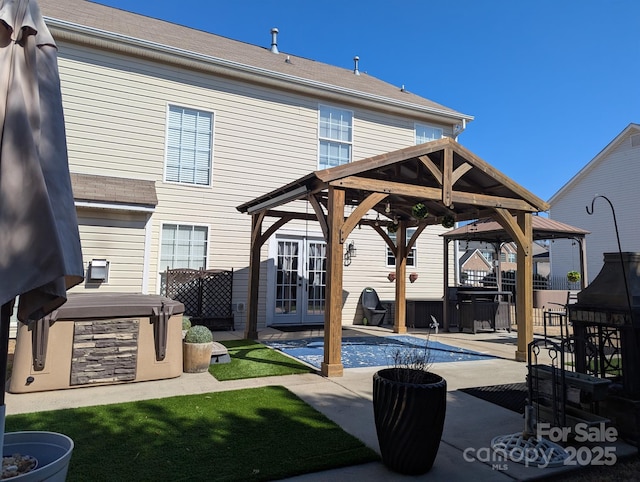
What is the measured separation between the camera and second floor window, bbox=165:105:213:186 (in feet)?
31.0

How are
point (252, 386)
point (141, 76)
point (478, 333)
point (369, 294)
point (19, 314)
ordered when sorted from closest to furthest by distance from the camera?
point (19, 314)
point (252, 386)
point (141, 76)
point (478, 333)
point (369, 294)

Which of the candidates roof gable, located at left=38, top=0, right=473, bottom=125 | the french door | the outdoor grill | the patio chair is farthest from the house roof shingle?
the outdoor grill

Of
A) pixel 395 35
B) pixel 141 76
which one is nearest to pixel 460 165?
Result: pixel 141 76

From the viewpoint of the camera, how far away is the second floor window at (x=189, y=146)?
945cm

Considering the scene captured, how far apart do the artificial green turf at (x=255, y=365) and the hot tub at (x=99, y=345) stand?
68cm

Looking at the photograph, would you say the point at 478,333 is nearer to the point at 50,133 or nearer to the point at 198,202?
the point at 198,202

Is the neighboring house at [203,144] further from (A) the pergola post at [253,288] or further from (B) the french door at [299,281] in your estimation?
(A) the pergola post at [253,288]

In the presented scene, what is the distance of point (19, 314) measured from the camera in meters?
2.03

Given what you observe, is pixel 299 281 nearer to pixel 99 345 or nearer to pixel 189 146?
pixel 189 146

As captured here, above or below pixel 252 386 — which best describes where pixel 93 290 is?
above

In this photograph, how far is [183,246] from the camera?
30.6 feet

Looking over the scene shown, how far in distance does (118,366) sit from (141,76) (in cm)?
692

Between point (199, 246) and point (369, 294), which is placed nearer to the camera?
point (199, 246)

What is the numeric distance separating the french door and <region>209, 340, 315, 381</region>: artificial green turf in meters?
3.19
